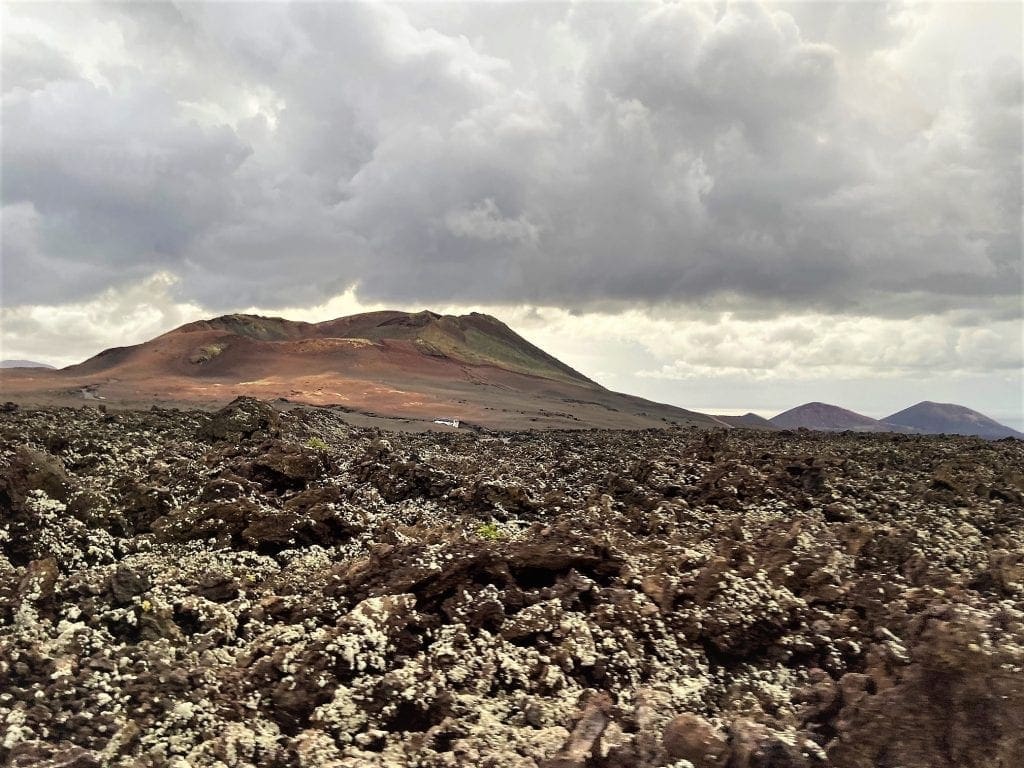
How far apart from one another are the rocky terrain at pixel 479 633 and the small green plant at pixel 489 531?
0.08m

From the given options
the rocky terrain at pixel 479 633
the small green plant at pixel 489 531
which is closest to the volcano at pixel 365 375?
the small green plant at pixel 489 531

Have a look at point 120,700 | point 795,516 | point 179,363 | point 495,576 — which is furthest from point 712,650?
point 179,363

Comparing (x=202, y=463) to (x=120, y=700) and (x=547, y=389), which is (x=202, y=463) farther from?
(x=547, y=389)

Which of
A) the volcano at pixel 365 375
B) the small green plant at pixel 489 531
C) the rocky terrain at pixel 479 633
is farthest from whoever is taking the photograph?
the volcano at pixel 365 375

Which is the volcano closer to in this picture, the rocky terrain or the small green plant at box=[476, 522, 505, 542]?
the small green plant at box=[476, 522, 505, 542]

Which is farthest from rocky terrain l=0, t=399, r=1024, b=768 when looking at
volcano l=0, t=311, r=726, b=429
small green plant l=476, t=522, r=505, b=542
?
volcano l=0, t=311, r=726, b=429

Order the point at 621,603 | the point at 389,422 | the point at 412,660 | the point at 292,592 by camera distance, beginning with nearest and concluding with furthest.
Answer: the point at 412,660 < the point at 621,603 < the point at 292,592 < the point at 389,422

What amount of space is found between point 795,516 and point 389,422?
2998 cm

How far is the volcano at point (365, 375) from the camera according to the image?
156ft

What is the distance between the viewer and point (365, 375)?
69625mm

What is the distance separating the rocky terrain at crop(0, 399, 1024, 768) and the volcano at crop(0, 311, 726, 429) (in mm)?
30767

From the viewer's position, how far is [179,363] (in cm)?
7469

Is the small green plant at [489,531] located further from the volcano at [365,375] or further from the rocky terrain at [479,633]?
the volcano at [365,375]

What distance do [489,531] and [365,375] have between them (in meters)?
61.2
